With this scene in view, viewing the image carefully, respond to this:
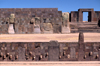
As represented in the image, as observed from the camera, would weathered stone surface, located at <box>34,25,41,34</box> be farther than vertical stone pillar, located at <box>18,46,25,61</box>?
Yes

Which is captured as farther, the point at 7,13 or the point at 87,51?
the point at 7,13

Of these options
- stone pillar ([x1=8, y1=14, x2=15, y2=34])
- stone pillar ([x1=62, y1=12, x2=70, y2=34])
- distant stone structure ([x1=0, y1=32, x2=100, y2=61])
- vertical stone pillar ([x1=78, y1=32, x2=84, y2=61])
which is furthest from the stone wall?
vertical stone pillar ([x1=78, y1=32, x2=84, y2=61])

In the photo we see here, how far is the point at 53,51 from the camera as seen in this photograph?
618 cm

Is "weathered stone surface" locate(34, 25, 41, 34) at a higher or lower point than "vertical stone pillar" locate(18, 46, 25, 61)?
higher

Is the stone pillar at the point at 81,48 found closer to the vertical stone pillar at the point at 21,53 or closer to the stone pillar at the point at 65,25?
the vertical stone pillar at the point at 21,53

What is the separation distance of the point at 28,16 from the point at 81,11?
10.9 meters

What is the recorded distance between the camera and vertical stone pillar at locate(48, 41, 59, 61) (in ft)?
20.2

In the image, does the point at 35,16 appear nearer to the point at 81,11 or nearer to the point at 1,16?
the point at 1,16

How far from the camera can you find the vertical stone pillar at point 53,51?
20.2ft

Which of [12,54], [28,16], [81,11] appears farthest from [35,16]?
[81,11]

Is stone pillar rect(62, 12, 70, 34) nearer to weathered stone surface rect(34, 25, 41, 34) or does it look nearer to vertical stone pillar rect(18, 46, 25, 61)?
weathered stone surface rect(34, 25, 41, 34)

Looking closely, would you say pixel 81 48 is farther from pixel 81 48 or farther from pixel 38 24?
pixel 38 24

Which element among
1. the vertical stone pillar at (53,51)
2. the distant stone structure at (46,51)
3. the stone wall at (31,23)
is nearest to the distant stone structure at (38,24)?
the stone wall at (31,23)

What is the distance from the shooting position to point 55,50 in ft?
20.4
